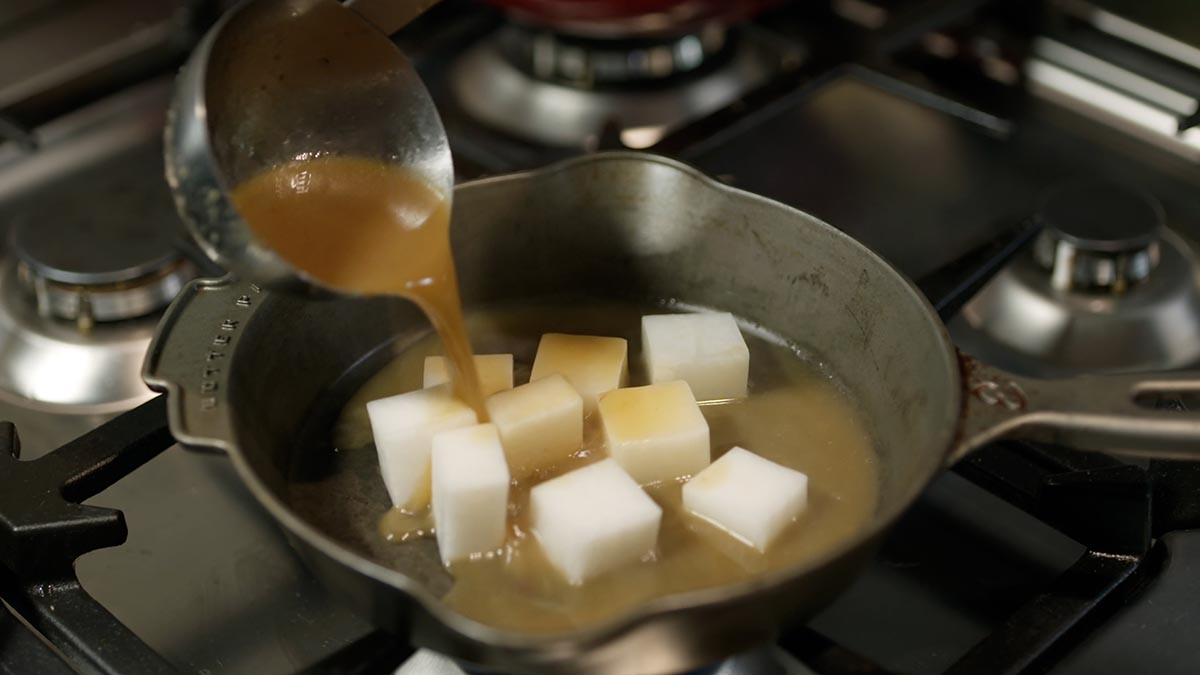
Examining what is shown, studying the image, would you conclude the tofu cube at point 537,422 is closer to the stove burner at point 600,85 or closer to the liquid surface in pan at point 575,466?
the liquid surface in pan at point 575,466

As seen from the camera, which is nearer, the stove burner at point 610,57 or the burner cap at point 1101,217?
the burner cap at point 1101,217

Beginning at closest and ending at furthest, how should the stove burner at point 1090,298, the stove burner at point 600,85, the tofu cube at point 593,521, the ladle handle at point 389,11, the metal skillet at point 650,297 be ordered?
the metal skillet at point 650,297
the tofu cube at point 593,521
the ladle handle at point 389,11
the stove burner at point 1090,298
the stove burner at point 600,85

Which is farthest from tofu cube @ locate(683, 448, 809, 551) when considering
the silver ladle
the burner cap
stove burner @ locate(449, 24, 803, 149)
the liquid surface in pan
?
stove burner @ locate(449, 24, 803, 149)

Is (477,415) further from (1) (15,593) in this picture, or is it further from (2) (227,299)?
(1) (15,593)

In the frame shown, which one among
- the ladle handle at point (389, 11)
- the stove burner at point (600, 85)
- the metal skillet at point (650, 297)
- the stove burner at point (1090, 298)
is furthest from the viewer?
A: the stove burner at point (600, 85)

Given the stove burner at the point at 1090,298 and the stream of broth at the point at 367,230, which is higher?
the stream of broth at the point at 367,230

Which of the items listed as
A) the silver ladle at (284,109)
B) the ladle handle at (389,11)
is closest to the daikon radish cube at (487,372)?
the silver ladle at (284,109)
